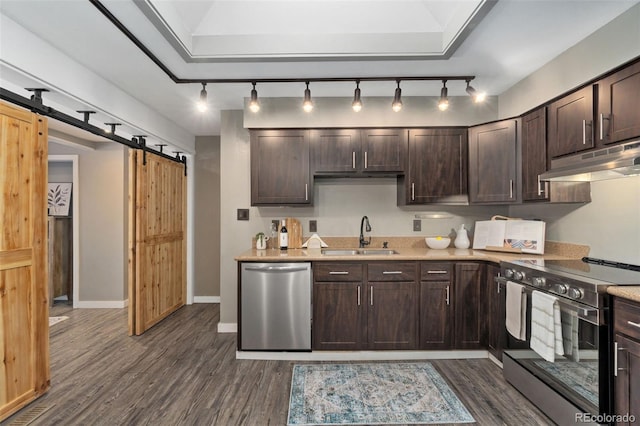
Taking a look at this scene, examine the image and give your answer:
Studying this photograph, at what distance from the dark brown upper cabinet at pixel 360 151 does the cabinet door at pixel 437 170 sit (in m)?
0.15

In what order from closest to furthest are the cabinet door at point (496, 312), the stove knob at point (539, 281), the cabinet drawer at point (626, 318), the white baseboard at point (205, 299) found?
the cabinet drawer at point (626, 318), the stove knob at point (539, 281), the cabinet door at point (496, 312), the white baseboard at point (205, 299)

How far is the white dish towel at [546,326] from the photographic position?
6.56ft

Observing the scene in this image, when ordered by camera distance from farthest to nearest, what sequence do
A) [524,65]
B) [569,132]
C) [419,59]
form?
[524,65] < [419,59] < [569,132]

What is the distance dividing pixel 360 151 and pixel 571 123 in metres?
1.76

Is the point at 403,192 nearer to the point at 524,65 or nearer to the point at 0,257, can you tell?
the point at 524,65

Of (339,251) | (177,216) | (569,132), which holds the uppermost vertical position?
(569,132)

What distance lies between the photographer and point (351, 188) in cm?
370

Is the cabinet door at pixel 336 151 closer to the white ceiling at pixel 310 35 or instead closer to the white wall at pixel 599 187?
the white ceiling at pixel 310 35

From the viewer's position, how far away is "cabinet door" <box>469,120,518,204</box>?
120 inches

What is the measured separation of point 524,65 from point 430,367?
277 cm

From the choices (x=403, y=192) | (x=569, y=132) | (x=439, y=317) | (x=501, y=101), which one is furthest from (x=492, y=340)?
(x=501, y=101)

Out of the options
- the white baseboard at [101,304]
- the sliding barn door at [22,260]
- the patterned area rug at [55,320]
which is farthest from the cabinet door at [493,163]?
the patterned area rug at [55,320]

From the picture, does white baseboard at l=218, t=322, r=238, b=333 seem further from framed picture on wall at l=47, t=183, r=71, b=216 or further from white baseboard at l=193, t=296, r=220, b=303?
framed picture on wall at l=47, t=183, r=71, b=216

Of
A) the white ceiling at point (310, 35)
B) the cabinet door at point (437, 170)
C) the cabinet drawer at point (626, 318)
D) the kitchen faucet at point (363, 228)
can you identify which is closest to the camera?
the cabinet drawer at point (626, 318)
